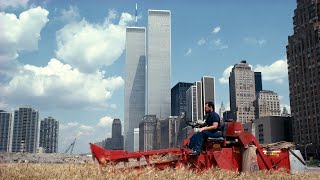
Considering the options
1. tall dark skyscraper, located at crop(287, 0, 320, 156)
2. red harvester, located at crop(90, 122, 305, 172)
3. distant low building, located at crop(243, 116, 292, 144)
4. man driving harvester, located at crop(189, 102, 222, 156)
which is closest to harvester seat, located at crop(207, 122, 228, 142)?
red harvester, located at crop(90, 122, 305, 172)

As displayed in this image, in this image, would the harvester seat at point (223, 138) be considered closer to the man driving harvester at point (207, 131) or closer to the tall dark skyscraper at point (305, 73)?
the man driving harvester at point (207, 131)

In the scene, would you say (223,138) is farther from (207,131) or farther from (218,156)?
(218,156)

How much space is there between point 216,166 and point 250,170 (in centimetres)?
142

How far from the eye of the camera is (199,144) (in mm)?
12172

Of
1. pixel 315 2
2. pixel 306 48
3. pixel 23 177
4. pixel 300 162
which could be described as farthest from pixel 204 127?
pixel 315 2

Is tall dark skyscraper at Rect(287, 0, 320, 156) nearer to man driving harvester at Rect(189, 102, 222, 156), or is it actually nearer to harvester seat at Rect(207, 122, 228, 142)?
harvester seat at Rect(207, 122, 228, 142)

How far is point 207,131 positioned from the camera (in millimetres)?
12578

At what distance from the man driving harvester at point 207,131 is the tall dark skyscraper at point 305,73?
473ft

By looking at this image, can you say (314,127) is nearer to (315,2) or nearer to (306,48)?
(306,48)

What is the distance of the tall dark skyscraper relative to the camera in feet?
500

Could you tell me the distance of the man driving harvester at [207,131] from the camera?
12.2m

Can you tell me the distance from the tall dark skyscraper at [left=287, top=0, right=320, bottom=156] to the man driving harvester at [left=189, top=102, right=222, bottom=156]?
144m

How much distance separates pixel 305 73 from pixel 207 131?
161 m

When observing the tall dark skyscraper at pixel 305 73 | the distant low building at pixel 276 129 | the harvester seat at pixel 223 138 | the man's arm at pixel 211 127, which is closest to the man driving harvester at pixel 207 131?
the man's arm at pixel 211 127
